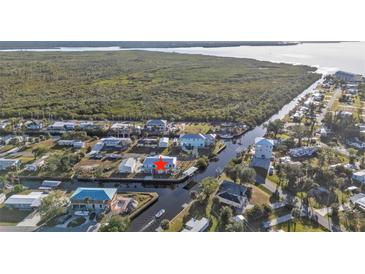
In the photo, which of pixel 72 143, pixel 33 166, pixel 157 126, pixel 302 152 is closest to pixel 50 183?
pixel 33 166

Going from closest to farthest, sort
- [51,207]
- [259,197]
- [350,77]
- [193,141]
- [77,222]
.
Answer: [77,222] < [51,207] < [259,197] < [193,141] < [350,77]

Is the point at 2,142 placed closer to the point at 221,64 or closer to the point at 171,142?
the point at 171,142

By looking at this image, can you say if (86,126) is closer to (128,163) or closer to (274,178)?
(128,163)

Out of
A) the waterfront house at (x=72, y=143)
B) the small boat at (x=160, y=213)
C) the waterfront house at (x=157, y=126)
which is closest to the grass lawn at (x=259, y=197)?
the small boat at (x=160, y=213)

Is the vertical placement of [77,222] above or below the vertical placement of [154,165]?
Answer: below

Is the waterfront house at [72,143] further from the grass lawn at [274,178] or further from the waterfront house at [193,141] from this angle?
the grass lawn at [274,178]

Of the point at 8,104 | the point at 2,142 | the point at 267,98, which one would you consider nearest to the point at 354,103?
the point at 267,98

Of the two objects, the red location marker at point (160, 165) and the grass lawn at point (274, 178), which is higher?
the red location marker at point (160, 165)
